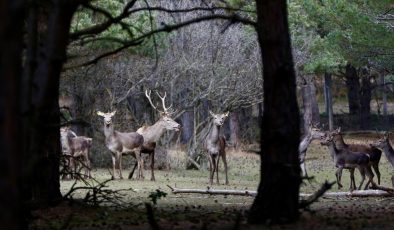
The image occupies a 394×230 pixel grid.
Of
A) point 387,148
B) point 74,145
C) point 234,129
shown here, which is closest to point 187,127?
point 234,129

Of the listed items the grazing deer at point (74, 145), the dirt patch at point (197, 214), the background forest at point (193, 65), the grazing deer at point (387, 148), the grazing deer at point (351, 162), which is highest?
the background forest at point (193, 65)

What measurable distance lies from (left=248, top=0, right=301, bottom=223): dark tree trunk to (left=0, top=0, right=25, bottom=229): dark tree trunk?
12.5 ft

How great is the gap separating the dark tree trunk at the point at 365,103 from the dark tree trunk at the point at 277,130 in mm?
34742

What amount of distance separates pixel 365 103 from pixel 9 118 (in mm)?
41148

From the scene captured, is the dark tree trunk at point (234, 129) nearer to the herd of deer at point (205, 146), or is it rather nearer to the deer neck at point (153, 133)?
the herd of deer at point (205, 146)

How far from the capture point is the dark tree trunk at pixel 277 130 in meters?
8.05

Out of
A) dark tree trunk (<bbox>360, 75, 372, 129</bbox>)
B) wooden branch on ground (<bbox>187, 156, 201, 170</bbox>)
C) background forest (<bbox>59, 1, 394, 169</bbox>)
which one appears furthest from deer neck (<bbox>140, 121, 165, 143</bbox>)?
dark tree trunk (<bbox>360, 75, 372, 129</bbox>)

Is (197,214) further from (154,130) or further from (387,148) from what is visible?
(154,130)

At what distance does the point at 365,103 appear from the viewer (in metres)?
44.4

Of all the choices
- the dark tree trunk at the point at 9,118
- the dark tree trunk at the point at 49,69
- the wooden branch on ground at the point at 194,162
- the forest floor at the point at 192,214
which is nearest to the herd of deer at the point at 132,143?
the wooden branch on ground at the point at 194,162

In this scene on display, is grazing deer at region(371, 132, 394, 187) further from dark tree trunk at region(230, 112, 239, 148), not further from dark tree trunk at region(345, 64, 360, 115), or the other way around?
dark tree trunk at region(345, 64, 360, 115)

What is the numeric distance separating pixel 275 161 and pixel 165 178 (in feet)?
50.2

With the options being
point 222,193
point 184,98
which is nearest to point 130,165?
point 184,98

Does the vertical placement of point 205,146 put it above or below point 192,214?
above
